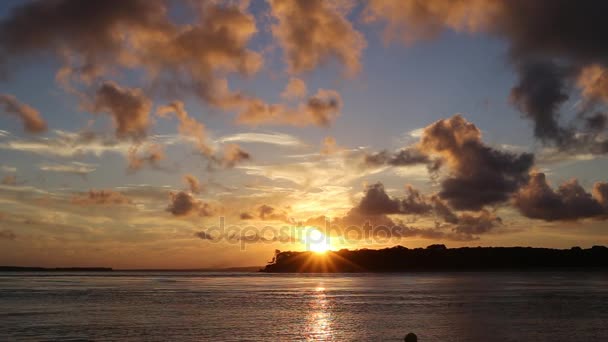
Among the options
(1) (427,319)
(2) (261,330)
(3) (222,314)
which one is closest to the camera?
(2) (261,330)

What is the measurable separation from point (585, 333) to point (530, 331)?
4.23 meters

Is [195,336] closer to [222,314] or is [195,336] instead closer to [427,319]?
[222,314]

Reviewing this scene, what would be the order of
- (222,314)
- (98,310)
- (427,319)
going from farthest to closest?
1. (98,310)
2. (222,314)
3. (427,319)

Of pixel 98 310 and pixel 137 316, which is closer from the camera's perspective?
pixel 137 316

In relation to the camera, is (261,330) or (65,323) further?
(65,323)

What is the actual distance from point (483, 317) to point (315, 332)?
21037 millimetres

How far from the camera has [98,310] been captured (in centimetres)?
6819

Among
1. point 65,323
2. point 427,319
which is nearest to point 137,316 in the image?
point 65,323

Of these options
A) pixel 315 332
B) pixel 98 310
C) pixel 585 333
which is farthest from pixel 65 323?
pixel 585 333

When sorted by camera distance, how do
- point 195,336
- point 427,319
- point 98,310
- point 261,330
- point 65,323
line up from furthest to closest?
point 98,310, point 427,319, point 65,323, point 261,330, point 195,336

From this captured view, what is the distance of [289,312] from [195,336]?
2288 centimetres

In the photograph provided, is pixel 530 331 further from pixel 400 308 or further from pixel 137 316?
pixel 137 316

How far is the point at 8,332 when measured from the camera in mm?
46000

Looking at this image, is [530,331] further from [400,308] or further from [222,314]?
[222,314]
